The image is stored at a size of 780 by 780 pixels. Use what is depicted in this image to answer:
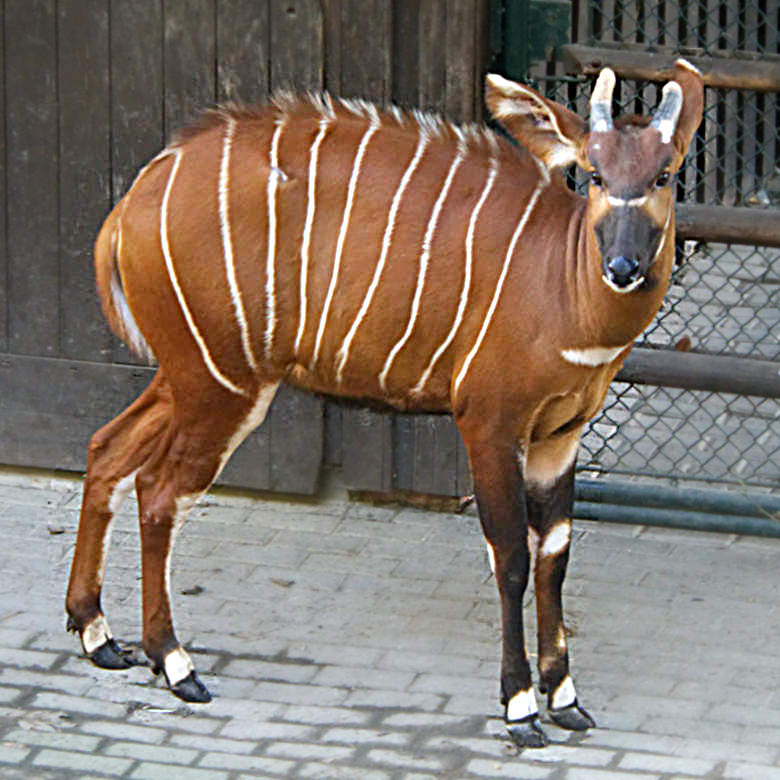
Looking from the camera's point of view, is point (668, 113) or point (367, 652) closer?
point (668, 113)

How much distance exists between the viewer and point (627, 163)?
4473 millimetres

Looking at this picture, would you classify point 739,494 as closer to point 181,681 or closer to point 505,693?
point 505,693

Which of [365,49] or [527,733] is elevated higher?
[365,49]

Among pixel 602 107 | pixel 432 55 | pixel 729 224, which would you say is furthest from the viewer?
pixel 432 55

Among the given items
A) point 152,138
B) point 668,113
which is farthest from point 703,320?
point 668,113

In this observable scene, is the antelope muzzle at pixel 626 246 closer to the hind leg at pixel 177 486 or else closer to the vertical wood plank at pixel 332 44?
the hind leg at pixel 177 486

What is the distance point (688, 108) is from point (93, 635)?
7.58 ft

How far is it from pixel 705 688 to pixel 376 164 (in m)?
1.80

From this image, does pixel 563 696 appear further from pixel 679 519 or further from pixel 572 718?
pixel 679 519

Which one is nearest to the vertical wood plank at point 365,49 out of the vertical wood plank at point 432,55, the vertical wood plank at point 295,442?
the vertical wood plank at point 432,55

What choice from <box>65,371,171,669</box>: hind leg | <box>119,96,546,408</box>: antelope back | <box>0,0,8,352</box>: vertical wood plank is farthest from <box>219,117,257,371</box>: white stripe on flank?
<box>0,0,8,352</box>: vertical wood plank

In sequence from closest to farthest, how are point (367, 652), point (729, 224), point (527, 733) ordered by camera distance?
point (527, 733), point (367, 652), point (729, 224)

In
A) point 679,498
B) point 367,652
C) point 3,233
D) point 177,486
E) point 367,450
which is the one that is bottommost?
point 367,652

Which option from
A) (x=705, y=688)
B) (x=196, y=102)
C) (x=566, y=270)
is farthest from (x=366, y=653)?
(x=196, y=102)
